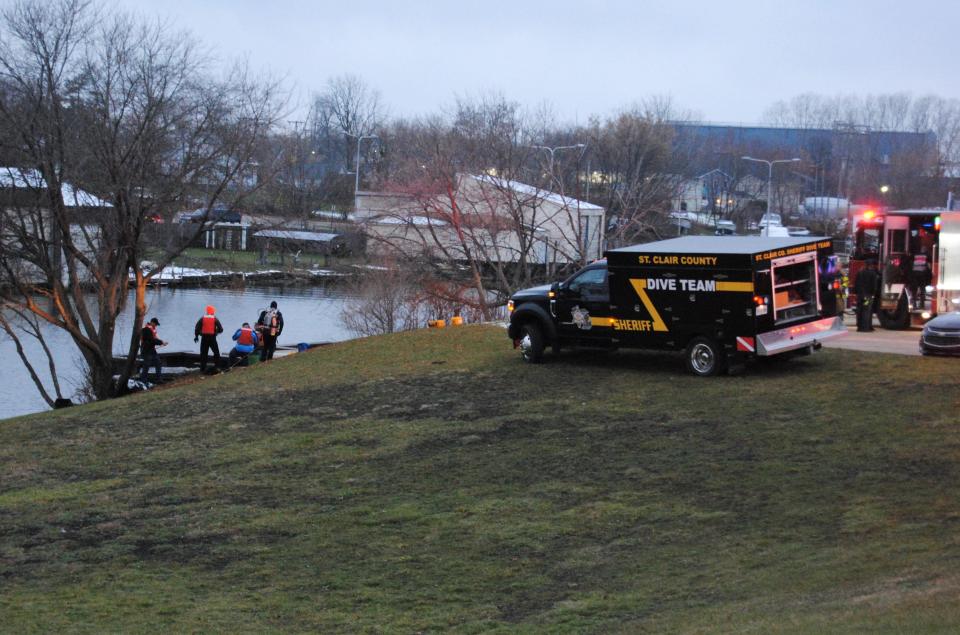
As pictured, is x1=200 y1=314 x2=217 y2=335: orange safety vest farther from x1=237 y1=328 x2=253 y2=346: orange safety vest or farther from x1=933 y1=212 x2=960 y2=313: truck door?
x1=933 y1=212 x2=960 y2=313: truck door

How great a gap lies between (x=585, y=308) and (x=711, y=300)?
2.68 m

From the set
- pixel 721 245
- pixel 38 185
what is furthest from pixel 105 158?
pixel 721 245

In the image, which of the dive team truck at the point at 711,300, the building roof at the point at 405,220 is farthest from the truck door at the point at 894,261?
the building roof at the point at 405,220

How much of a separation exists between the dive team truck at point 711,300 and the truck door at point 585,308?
2 cm

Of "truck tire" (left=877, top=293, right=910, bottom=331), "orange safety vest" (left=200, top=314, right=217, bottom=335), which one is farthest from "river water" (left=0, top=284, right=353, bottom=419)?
"truck tire" (left=877, top=293, right=910, bottom=331)

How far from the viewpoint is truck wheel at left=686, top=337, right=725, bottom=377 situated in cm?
1884

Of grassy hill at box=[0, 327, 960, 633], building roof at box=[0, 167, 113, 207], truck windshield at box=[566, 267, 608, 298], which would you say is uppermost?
building roof at box=[0, 167, 113, 207]

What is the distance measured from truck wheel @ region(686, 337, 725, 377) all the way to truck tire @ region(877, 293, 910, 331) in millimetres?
9936

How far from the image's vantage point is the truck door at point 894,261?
2697 centimetres

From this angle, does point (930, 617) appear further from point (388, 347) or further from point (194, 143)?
point (194, 143)

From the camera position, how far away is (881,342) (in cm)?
2320

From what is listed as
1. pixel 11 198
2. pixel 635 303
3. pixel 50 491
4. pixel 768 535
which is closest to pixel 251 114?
pixel 11 198

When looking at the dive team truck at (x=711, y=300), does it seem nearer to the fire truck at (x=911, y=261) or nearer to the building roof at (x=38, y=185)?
the fire truck at (x=911, y=261)

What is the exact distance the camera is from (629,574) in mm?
10336
